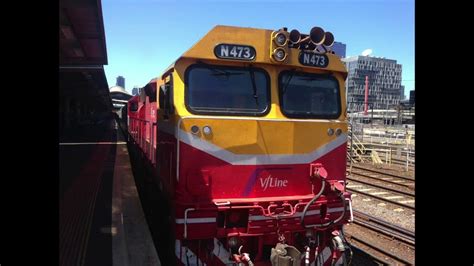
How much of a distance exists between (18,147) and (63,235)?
17.3 feet

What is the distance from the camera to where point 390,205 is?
1152 cm

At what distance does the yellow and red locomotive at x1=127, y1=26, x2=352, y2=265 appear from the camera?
4656mm

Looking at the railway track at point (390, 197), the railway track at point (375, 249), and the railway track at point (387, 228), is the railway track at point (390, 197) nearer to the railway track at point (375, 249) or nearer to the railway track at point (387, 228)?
the railway track at point (387, 228)

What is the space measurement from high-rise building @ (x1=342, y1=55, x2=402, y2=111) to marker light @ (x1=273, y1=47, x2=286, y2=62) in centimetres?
7454

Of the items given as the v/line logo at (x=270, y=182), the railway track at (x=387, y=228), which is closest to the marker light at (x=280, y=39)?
the v/line logo at (x=270, y=182)

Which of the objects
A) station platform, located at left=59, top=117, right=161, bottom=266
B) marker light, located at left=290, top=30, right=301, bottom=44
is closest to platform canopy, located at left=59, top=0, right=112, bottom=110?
station platform, located at left=59, top=117, right=161, bottom=266

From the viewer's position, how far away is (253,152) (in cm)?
484

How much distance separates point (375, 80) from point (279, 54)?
85669 millimetres

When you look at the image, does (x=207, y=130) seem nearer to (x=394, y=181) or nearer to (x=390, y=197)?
(x=390, y=197)

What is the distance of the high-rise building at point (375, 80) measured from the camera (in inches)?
3167

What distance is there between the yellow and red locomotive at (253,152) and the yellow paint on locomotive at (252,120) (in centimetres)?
1

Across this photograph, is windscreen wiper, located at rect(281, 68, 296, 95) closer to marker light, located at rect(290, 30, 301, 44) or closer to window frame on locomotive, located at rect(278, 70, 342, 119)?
window frame on locomotive, located at rect(278, 70, 342, 119)

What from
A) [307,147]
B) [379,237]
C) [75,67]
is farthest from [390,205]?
[75,67]

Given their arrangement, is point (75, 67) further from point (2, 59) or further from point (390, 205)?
point (2, 59)
